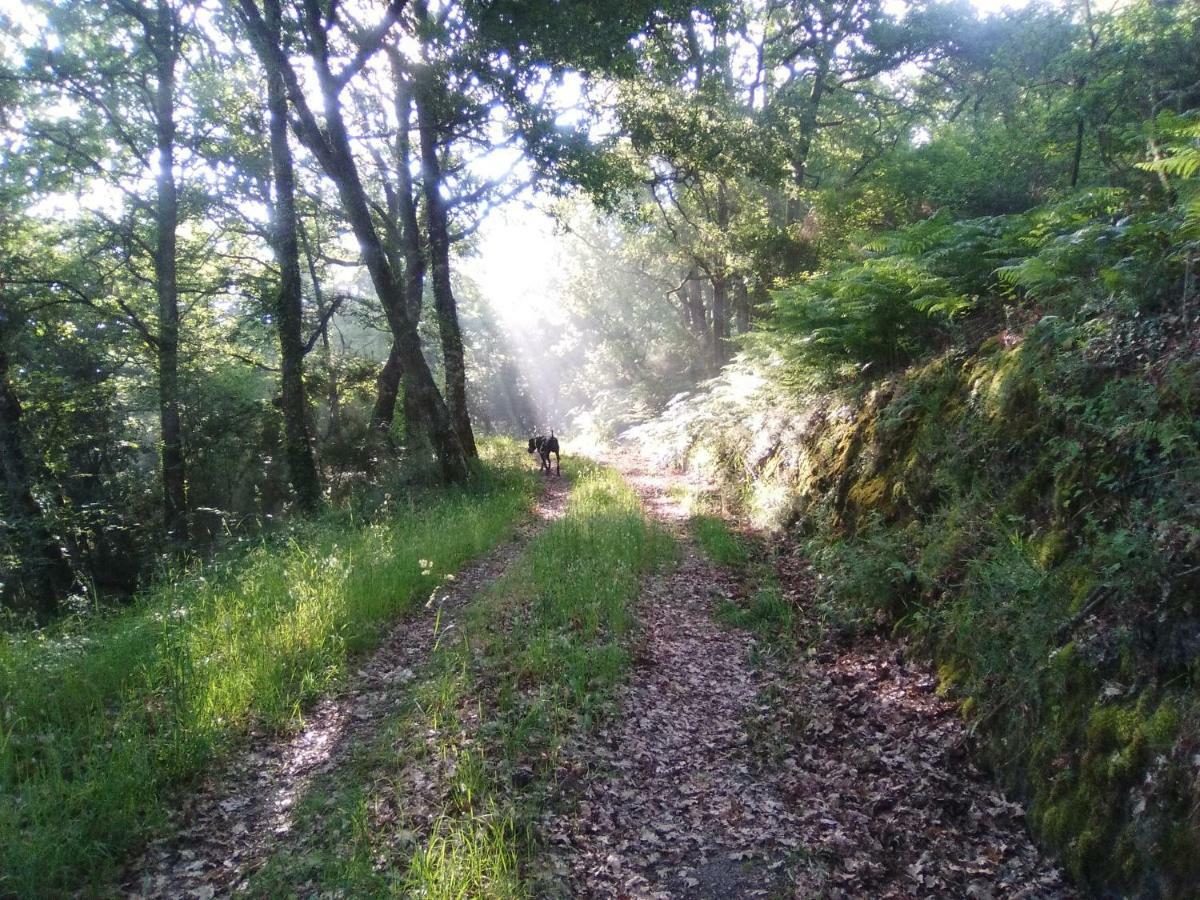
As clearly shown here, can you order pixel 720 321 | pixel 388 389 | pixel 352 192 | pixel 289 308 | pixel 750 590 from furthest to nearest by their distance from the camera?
pixel 720 321 < pixel 388 389 < pixel 352 192 < pixel 289 308 < pixel 750 590

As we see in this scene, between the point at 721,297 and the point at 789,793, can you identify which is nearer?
the point at 789,793

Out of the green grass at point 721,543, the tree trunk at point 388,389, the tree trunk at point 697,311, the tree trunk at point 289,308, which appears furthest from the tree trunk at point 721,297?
the tree trunk at point 289,308

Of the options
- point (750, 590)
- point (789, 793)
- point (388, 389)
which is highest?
point (388, 389)

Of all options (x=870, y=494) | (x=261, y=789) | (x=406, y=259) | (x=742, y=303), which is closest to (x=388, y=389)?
(x=406, y=259)

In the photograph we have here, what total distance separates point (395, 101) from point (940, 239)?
12281 millimetres

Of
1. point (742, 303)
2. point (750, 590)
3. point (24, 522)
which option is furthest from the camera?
point (742, 303)

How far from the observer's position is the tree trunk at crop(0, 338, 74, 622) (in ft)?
32.3

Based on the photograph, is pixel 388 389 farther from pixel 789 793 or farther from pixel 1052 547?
pixel 1052 547

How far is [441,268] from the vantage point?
15.3 m

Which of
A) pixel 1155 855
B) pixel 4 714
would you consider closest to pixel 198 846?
pixel 4 714

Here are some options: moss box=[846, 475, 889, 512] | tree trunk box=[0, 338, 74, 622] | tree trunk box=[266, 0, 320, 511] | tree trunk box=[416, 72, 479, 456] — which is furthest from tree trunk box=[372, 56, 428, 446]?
moss box=[846, 475, 889, 512]

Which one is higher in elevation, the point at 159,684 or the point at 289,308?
the point at 289,308

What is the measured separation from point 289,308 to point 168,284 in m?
3.76

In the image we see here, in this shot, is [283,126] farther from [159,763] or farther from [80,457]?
[159,763]
